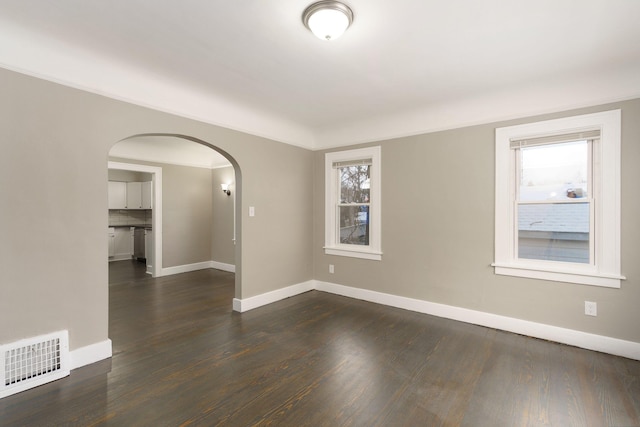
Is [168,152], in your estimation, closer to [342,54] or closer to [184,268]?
[184,268]

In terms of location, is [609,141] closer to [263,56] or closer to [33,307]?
[263,56]

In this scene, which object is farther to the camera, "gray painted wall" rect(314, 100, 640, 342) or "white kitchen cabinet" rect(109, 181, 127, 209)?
"white kitchen cabinet" rect(109, 181, 127, 209)

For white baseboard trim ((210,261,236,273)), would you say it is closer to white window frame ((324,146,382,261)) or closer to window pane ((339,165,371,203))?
white window frame ((324,146,382,261))

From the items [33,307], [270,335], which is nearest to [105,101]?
[33,307]

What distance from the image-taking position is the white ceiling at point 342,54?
1992 millimetres

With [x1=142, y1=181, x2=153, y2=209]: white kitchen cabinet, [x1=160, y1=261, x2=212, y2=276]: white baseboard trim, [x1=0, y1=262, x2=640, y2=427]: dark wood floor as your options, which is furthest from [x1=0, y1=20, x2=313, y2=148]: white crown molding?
[x1=142, y1=181, x2=153, y2=209]: white kitchen cabinet

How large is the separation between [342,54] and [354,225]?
104 inches

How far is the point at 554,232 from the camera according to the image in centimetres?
316

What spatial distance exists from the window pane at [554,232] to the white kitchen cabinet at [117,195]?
8484mm

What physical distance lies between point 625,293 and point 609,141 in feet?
4.66

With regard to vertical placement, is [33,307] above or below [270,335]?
above

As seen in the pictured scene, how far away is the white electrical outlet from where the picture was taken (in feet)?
9.45

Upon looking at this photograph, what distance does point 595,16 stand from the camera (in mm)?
2033

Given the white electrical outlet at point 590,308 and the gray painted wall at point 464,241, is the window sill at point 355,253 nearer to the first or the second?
the gray painted wall at point 464,241
